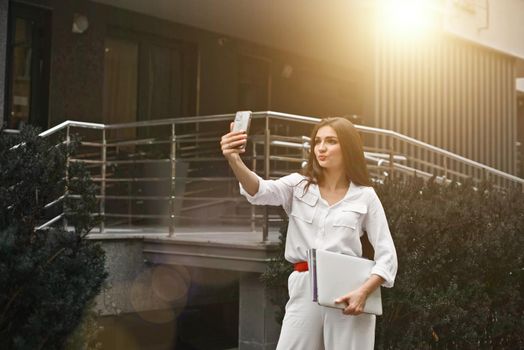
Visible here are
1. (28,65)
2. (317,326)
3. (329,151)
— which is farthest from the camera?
(28,65)

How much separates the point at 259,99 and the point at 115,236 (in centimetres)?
707

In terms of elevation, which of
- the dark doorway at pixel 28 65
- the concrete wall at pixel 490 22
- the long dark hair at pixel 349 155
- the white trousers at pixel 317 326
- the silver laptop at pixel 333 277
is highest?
the concrete wall at pixel 490 22

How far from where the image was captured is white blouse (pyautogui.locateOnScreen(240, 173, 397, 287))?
3.30 metres

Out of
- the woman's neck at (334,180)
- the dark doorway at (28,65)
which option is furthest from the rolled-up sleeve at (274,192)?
the dark doorway at (28,65)

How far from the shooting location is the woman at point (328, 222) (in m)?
3.23

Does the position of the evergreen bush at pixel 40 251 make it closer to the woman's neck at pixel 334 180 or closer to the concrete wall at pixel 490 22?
the woman's neck at pixel 334 180

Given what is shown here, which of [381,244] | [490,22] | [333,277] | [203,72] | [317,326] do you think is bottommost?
[317,326]

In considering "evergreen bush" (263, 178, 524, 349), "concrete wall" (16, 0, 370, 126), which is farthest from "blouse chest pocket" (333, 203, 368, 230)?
"concrete wall" (16, 0, 370, 126)

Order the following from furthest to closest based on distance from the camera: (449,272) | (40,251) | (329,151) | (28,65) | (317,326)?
(28,65) < (449,272) < (40,251) < (329,151) < (317,326)

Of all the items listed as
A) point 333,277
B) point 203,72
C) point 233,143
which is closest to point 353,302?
point 333,277

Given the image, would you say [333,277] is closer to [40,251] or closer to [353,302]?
[353,302]

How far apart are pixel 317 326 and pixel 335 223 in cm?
46

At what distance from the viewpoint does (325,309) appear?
3.26m

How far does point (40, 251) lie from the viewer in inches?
144
